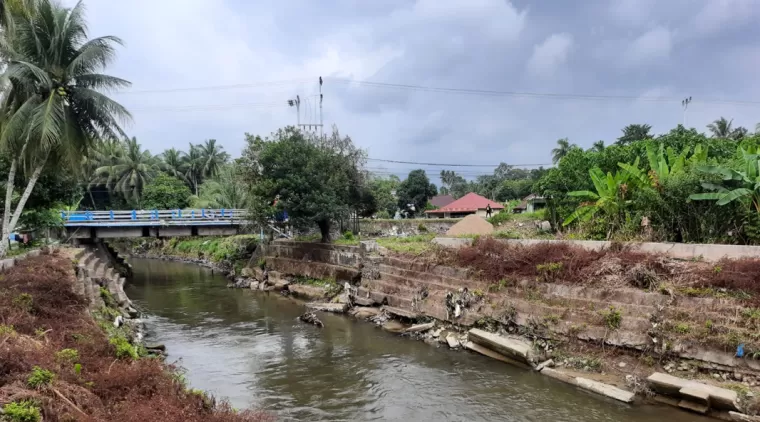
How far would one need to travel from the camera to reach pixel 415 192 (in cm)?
5884

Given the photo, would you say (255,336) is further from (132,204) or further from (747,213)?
(132,204)

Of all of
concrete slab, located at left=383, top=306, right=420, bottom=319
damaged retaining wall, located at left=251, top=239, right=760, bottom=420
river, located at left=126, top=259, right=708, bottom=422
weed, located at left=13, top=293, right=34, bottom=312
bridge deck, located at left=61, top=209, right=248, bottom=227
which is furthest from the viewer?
bridge deck, located at left=61, top=209, right=248, bottom=227

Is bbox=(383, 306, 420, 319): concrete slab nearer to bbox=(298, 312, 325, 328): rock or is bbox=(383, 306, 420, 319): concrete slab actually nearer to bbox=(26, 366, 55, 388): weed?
bbox=(298, 312, 325, 328): rock

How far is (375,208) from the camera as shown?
94.3ft

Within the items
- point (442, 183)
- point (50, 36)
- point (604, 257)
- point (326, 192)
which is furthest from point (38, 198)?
point (442, 183)

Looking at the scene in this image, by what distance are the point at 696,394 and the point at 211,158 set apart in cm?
5980

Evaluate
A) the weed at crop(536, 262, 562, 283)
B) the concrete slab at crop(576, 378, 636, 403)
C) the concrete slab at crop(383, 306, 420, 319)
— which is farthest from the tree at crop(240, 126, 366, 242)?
the concrete slab at crop(576, 378, 636, 403)

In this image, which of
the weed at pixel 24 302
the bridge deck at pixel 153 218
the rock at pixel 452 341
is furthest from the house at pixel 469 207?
the weed at pixel 24 302

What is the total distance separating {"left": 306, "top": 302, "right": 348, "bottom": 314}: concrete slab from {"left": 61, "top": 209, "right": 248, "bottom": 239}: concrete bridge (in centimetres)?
1186

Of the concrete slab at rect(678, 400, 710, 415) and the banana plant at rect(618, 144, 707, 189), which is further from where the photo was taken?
the banana plant at rect(618, 144, 707, 189)

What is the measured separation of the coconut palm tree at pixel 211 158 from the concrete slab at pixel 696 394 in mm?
58519

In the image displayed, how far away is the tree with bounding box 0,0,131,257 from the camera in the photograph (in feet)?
53.1

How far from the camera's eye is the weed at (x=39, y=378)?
5.60 meters

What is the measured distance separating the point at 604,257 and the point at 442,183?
86.3 meters
